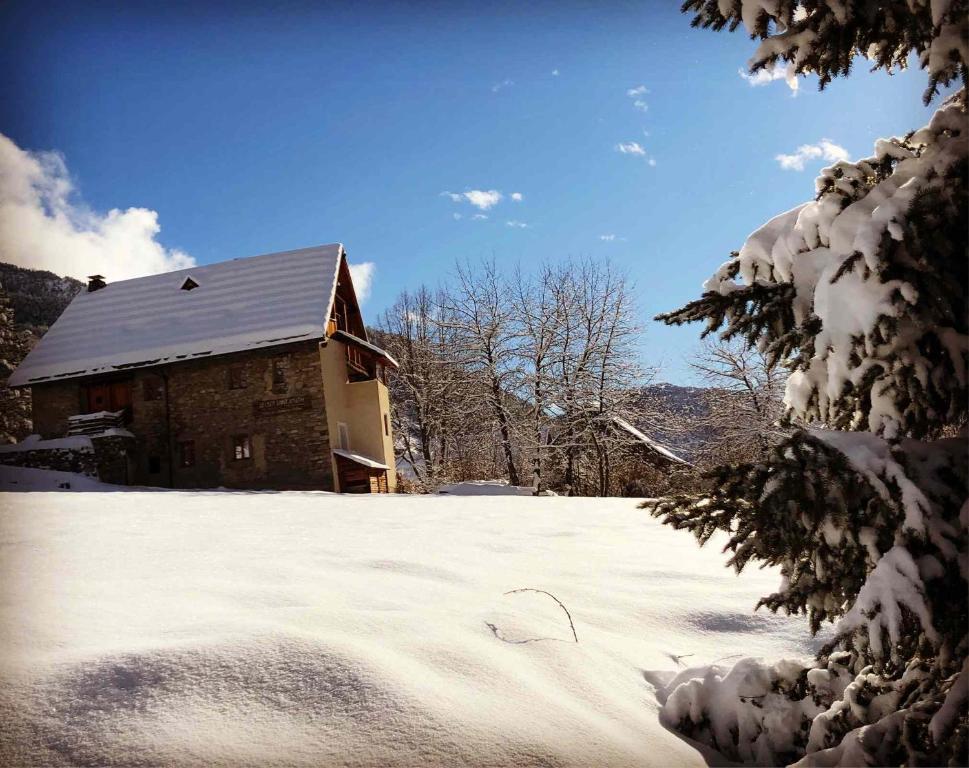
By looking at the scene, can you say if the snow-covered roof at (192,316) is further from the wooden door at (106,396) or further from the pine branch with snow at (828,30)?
the pine branch with snow at (828,30)

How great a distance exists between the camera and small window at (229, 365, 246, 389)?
1942 cm

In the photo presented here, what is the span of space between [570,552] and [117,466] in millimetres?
17701

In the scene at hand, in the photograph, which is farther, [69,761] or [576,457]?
[576,457]

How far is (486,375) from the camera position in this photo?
24.0 m

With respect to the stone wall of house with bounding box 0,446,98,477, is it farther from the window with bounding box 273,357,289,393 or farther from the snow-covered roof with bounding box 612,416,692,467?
the snow-covered roof with bounding box 612,416,692,467

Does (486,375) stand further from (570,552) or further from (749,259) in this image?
(749,259)

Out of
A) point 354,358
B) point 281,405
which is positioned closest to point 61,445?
point 281,405

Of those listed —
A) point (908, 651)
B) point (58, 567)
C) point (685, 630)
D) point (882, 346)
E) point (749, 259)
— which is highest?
point (749, 259)

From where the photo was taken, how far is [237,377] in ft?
64.1

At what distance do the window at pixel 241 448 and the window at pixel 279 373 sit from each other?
187 centimetres

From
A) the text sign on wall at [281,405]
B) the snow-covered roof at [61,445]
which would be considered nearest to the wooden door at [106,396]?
the snow-covered roof at [61,445]

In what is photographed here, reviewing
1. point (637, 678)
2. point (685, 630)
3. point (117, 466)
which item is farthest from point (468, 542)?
point (117, 466)

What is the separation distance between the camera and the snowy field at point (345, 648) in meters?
1.91

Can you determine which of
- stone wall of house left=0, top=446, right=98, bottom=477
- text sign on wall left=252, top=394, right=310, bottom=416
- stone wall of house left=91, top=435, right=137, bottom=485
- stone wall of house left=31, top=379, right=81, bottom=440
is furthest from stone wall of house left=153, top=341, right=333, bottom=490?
stone wall of house left=31, top=379, right=81, bottom=440
